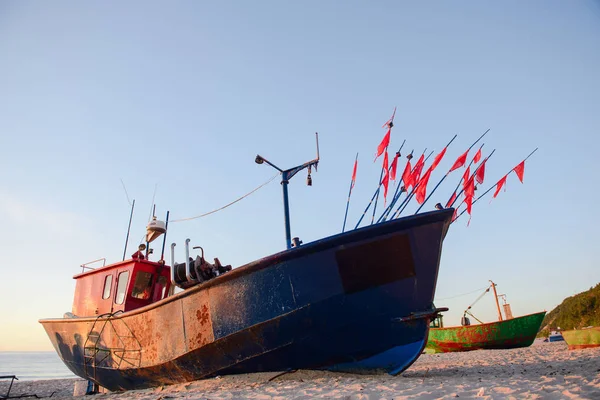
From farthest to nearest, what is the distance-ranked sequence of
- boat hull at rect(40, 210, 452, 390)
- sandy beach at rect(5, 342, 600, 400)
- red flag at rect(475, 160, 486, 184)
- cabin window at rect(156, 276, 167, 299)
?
cabin window at rect(156, 276, 167, 299) < red flag at rect(475, 160, 486, 184) < boat hull at rect(40, 210, 452, 390) < sandy beach at rect(5, 342, 600, 400)

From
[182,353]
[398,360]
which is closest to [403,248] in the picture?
[398,360]

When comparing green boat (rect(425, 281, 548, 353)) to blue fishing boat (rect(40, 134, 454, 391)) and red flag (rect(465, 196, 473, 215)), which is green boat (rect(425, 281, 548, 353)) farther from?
blue fishing boat (rect(40, 134, 454, 391))

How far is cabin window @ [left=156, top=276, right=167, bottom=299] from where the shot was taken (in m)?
9.51

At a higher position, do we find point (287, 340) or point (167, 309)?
point (167, 309)

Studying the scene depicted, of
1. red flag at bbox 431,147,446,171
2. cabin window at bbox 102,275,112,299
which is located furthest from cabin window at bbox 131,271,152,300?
red flag at bbox 431,147,446,171

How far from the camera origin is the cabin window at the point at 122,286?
893cm

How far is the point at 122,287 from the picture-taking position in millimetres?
9039

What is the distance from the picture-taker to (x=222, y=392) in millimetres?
5602

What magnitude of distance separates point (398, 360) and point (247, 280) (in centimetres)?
280

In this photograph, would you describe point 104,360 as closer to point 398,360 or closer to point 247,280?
point 247,280

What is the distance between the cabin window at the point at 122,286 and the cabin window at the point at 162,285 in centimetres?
75

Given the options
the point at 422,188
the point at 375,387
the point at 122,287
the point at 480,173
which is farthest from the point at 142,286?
the point at 480,173

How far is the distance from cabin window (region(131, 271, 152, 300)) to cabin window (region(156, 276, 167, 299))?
0.24m

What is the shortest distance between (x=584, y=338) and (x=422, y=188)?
36.5 feet
